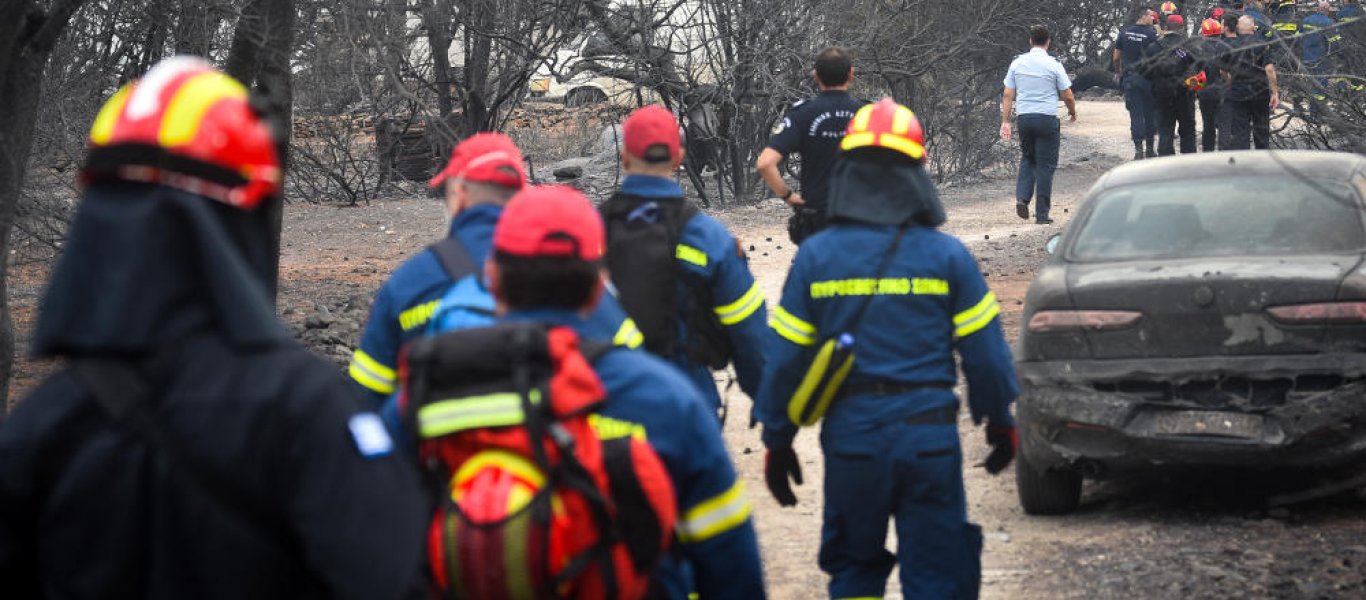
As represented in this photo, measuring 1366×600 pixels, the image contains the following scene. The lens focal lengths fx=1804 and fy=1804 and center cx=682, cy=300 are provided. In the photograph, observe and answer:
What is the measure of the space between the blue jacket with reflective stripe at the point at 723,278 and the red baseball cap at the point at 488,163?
3.45 feet

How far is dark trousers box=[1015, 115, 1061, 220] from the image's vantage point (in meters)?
16.2

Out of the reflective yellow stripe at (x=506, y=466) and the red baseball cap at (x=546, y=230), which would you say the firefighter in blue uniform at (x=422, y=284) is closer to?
the red baseball cap at (x=546, y=230)

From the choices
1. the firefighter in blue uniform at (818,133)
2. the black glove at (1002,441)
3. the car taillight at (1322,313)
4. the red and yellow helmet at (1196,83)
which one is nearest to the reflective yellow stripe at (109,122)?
the black glove at (1002,441)

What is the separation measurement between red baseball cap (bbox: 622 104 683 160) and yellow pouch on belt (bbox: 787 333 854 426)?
1100 millimetres

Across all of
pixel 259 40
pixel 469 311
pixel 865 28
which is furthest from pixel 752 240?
pixel 469 311

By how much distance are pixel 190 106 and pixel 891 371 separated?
3038mm

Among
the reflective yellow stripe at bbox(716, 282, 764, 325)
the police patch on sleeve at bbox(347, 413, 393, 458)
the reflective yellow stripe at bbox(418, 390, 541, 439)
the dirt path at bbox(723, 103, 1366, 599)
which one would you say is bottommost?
the dirt path at bbox(723, 103, 1366, 599)

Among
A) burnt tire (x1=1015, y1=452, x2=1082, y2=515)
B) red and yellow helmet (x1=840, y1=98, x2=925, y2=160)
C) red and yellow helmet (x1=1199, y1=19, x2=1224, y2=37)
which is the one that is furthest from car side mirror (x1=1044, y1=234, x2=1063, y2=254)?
red and yellow helmet (x1=1199, y1=19, x2=1224, y2=37)

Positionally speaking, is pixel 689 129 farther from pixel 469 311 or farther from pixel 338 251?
pixel 469 311

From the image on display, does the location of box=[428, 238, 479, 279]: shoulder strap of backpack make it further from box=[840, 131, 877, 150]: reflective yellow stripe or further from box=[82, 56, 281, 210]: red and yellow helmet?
box=[82, 56, 281, 210]: red and yellow helmet

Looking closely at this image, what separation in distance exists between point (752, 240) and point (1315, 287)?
36.6 feet

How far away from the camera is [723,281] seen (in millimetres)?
5816

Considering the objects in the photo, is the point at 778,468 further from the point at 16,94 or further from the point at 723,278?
the point at 16,94

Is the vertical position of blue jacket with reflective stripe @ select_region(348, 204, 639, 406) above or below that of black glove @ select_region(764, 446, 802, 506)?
above
